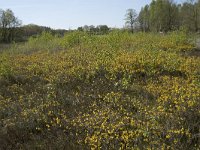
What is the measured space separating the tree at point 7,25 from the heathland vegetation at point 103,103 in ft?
145

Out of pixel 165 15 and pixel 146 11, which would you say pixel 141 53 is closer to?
pixel 165 15

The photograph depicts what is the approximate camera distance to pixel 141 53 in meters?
12.1

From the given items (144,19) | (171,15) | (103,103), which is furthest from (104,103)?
(144,19)

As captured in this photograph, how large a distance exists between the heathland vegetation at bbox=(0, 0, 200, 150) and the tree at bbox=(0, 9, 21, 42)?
145 ft

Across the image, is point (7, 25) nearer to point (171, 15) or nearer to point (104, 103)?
point (171, 15)

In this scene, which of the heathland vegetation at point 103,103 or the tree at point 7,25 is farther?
the tree at point 7,25

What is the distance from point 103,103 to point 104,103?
0.04m

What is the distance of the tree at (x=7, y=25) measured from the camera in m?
54.0

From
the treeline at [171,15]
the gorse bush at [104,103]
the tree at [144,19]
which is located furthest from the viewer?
the tree at [144,19]

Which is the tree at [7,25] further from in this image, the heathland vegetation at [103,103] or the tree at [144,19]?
the heathland vegetation at [103,103]

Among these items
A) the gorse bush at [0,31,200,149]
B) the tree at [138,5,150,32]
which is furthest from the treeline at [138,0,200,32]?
the gorse bush at [0,31,200,149]

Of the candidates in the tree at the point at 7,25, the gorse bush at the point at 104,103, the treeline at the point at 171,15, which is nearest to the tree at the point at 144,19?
the treeline at the point at 171,15

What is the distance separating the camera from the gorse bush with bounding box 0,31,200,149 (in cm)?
582

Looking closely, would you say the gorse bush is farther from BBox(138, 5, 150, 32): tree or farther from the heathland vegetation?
BBox(138, 5, 150, 32): tree
